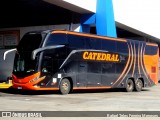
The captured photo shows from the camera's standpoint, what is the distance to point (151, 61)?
24859mm

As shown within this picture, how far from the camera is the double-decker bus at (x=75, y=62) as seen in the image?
701 inches

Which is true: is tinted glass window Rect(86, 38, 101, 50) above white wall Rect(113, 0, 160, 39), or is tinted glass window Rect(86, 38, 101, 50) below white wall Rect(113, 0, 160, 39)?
below

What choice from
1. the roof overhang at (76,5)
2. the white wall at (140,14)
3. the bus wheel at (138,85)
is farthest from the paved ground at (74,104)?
the white wall at (140,14)

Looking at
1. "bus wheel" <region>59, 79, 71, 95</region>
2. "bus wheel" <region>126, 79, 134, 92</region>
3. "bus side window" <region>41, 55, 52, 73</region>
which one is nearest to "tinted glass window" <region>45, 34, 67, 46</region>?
"bus side window" <region>41, 55, 52, 73</region>

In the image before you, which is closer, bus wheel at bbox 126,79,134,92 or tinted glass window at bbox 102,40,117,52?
tinted glass window at bbox 102,40,117,52

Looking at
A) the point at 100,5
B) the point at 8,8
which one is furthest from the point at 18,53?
the point at 8,8

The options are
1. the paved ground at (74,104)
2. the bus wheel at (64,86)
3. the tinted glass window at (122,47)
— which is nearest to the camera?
the paved ground at (74,104)

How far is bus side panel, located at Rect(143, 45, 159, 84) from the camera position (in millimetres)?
24323

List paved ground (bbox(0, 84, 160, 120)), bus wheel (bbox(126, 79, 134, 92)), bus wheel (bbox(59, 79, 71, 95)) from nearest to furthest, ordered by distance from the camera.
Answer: paved ground (bbox(0, 84, 160, 120)) → bus wheel (bbox(59, 79, 71, 95)) → bus wheel (bbox(126, 79, 134, 92))

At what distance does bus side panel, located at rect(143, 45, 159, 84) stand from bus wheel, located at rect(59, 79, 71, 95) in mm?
7104

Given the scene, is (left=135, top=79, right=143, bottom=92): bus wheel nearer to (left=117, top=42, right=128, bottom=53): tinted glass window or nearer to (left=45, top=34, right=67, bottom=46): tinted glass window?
(left=117, top=42, right=128, bottom=53): tinted glass window

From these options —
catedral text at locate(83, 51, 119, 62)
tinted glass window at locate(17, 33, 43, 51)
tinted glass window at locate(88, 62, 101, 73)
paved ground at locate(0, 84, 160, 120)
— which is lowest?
paved ground at locate(0, 84, 160, 120)

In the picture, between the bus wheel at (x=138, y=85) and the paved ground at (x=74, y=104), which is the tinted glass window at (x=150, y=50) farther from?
the paved ground at (x=74, y=104)

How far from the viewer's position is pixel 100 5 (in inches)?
1076
